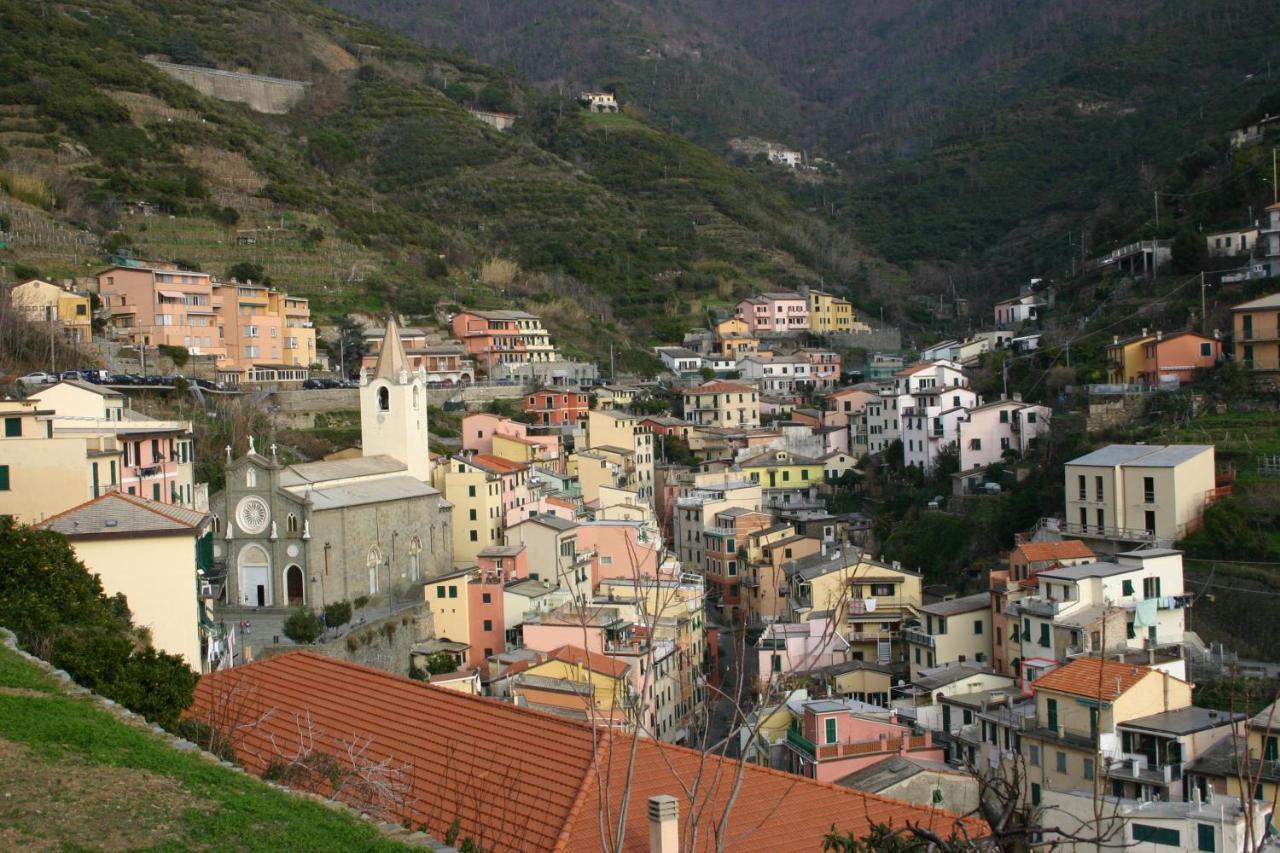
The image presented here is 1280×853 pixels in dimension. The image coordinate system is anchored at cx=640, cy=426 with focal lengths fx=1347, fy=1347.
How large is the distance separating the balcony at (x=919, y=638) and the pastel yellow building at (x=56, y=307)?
35846 mm

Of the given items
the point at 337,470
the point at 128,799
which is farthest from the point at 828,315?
the point at 128,799

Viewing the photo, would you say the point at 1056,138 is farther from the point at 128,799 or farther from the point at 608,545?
the point at 128,799

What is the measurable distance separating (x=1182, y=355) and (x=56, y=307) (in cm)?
4388

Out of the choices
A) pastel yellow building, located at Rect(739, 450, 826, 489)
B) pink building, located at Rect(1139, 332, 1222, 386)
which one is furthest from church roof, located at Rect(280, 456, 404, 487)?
pink building, located at Rect(1139, 332, 1222, 386)

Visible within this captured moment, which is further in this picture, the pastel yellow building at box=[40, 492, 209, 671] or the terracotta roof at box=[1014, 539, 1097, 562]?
the terracotta roof at box=[1014, 539, 1097, 562]

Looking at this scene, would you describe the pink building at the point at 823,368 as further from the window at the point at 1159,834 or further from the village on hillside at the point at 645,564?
the window at the point at 1159,834

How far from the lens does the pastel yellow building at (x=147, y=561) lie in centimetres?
2306

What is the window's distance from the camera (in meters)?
19.1

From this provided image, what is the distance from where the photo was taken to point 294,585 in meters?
40.3

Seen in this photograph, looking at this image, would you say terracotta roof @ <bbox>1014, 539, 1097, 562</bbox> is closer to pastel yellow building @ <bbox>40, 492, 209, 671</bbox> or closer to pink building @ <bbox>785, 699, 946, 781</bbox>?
pink building @ <bbox>785, 699, 946, 781</bbox>

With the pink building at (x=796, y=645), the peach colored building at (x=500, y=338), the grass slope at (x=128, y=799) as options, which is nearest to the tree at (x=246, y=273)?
the peach colored building at (x=500, y=338)

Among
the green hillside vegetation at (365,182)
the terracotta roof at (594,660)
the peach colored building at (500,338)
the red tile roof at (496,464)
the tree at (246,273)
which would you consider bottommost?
the terracotta roof at (594,660)

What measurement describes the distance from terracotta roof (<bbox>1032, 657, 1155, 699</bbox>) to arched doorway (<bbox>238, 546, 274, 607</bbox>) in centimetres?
2347

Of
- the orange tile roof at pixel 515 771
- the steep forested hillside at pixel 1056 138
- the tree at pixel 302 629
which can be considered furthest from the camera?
the steep forested hillside at pixel 1056 138
